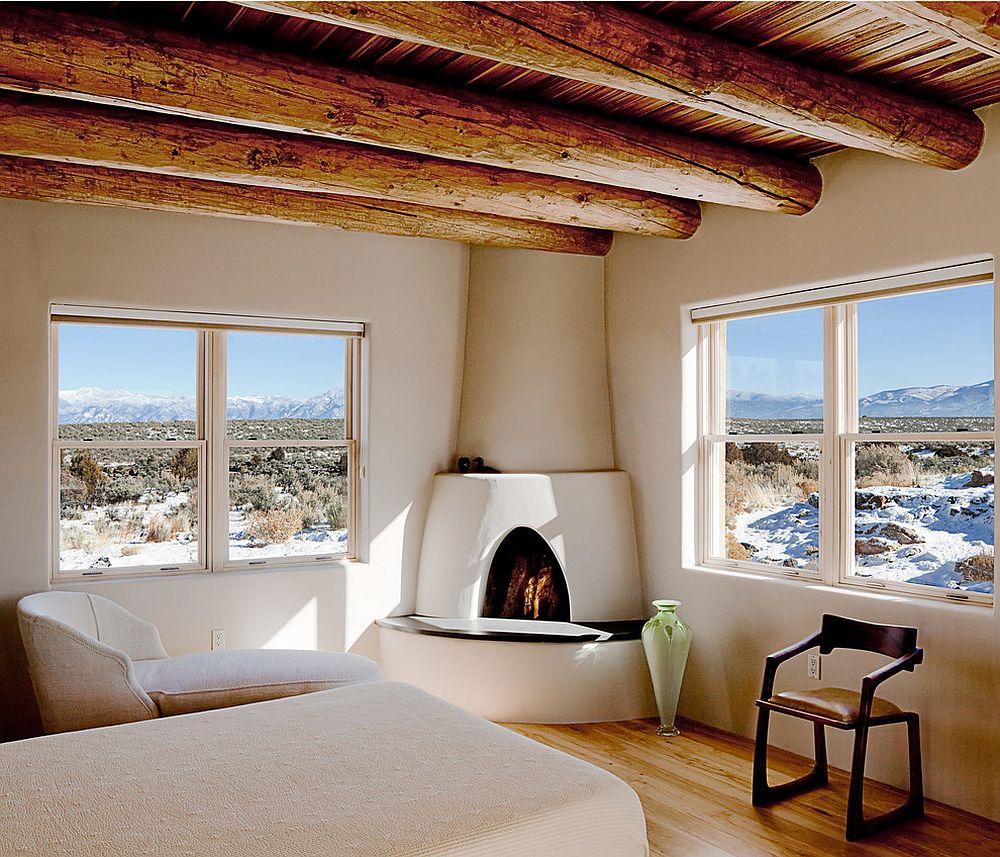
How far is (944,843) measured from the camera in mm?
3217

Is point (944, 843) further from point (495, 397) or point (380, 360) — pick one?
point (380, 360)

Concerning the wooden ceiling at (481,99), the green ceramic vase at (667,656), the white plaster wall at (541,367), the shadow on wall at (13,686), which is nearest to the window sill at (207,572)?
the shadow on wall at (13,686)

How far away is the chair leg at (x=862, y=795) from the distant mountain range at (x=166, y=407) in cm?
304

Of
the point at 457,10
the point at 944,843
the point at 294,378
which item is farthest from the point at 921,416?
the point at 294,378

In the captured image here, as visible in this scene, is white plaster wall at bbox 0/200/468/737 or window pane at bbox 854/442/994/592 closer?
window pane at bbox 854/442/994/592

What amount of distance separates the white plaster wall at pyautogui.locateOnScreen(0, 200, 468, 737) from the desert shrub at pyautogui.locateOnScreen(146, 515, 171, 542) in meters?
0.23

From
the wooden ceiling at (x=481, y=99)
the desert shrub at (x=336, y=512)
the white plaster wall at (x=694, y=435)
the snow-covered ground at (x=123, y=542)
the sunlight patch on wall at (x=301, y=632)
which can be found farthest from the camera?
the desert shrub at (x=336, y=512)

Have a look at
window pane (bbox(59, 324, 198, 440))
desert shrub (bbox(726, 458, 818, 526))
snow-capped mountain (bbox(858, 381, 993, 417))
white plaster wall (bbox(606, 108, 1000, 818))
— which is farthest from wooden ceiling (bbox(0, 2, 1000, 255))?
desert shrub (bbox(726, 458, 818, 526))

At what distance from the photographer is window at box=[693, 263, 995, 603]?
3654 millimetres

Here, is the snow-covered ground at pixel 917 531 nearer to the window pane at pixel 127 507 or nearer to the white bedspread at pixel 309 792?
the white bedspread at pixel 309 792

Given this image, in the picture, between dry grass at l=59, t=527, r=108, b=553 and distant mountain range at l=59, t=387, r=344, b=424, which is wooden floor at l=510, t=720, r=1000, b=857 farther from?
dry grass at l=59, t=527, r=108, b=553

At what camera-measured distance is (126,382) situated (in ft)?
14.8

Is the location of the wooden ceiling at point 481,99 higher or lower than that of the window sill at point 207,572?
higher

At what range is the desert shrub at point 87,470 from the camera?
4.38m
